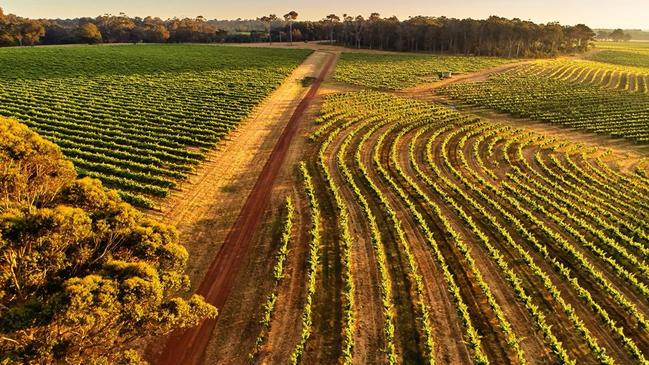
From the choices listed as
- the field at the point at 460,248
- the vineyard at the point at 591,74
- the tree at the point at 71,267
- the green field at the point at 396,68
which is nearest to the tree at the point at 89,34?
the green field at the point at 396,68

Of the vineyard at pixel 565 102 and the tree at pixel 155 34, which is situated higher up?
the tree at pixel 155 34

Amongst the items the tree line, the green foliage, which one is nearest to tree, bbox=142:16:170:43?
the tree line

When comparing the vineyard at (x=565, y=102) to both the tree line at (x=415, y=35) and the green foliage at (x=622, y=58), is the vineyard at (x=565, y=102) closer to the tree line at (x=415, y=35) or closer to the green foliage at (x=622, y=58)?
the tree line at (x=415, y=35)

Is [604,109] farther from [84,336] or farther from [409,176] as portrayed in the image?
[84,336]

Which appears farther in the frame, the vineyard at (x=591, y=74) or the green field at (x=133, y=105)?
the vineyard at (x=591, y=74)

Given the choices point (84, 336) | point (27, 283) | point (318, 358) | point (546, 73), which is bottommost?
point (318, 358)

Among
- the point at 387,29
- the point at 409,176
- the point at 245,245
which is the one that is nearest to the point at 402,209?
the point at 409,176
